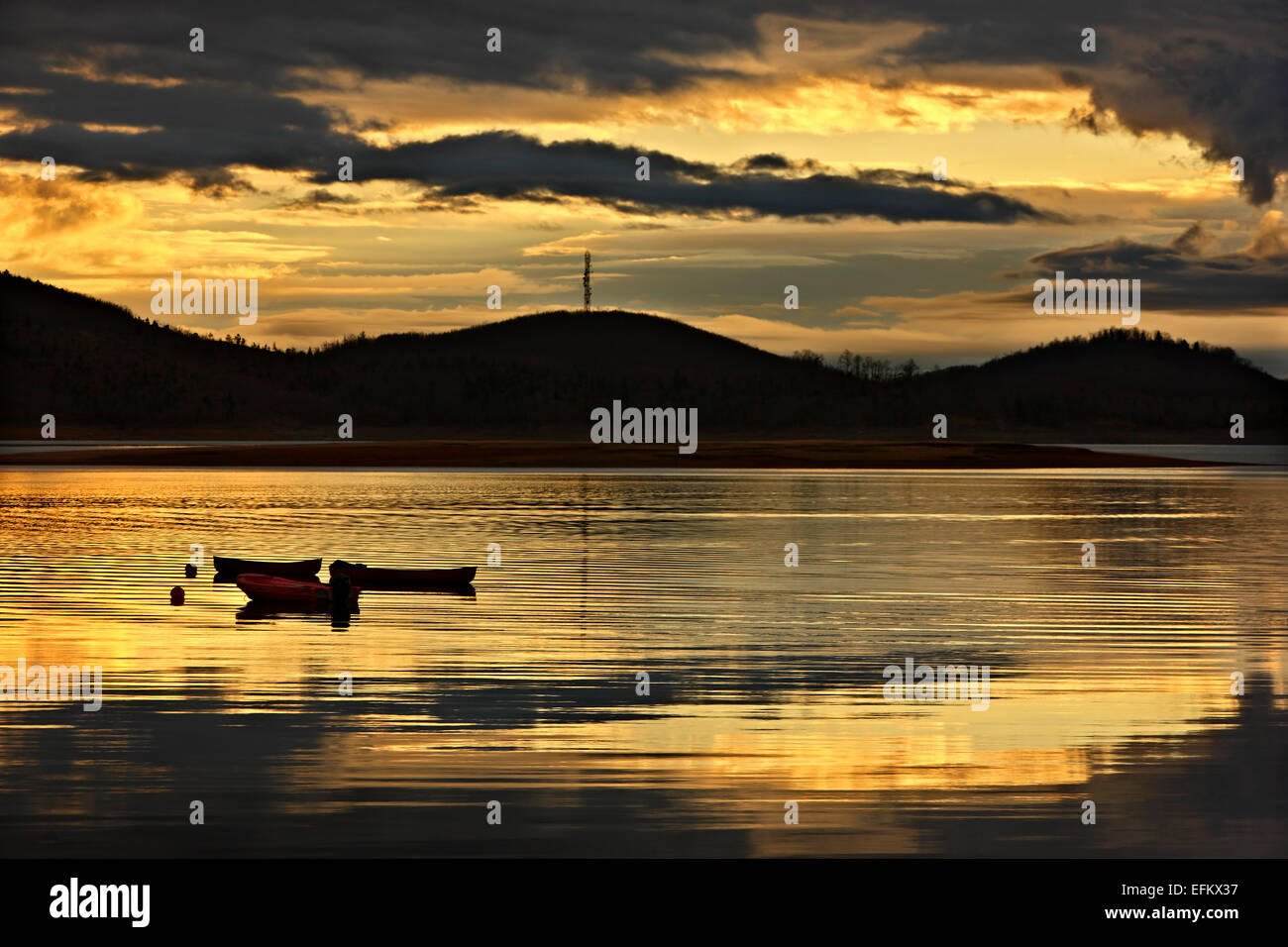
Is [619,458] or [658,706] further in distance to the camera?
[619,458]

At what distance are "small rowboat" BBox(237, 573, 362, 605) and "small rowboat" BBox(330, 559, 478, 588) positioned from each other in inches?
76.4

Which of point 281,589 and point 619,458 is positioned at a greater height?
point 619,458

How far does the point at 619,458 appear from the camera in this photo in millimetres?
165500

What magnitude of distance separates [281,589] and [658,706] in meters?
15.6

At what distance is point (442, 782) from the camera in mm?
16875

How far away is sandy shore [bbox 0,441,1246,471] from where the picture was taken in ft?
511

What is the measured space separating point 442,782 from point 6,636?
48.6ft

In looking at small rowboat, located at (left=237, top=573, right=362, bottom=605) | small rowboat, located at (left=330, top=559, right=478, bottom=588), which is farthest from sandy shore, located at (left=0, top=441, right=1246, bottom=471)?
small rowboat, located at (left=237, top=573, right=362, bottom=605)

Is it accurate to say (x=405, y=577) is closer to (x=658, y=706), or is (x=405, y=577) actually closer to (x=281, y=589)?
(x=281, y=589)

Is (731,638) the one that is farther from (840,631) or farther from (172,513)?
(172,513)

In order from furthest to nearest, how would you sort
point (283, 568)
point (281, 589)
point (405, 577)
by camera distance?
point (405, 577) → point (283, 568) → point (281, 589)

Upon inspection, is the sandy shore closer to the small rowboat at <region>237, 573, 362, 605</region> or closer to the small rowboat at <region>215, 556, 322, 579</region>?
the small rowboat at <region>215, 556, 322, 579</region>

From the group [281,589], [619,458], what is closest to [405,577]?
[281,589]

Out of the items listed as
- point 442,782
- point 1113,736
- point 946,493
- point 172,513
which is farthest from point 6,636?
point 946,493
